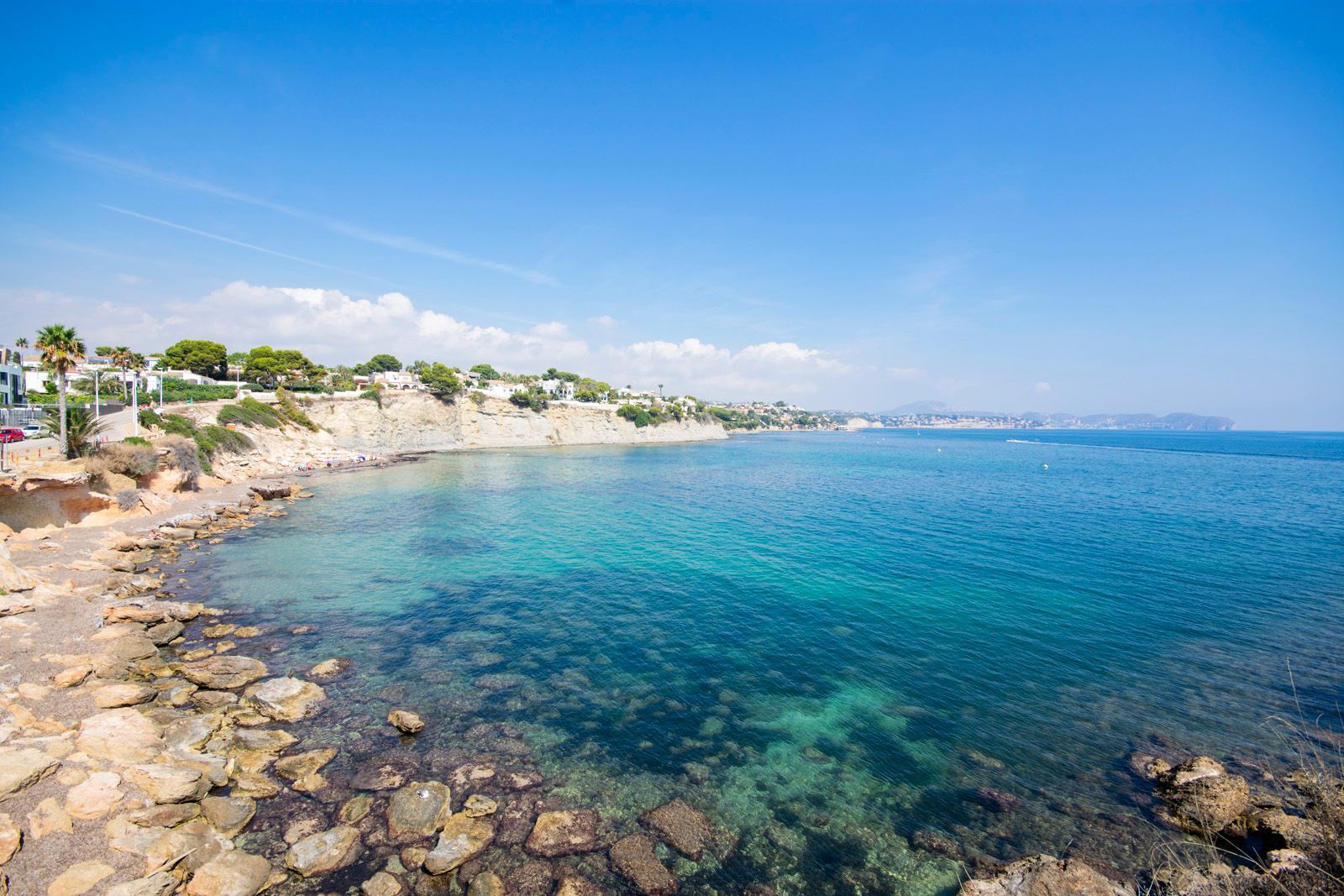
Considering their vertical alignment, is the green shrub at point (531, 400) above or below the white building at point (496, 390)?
below

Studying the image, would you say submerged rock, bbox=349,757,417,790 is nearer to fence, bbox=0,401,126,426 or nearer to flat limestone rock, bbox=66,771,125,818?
flat limestone rock, bbox=66,771,125,818

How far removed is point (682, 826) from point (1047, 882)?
20.5 ft

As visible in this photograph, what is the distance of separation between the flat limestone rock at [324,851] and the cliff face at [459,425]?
84.3 metres

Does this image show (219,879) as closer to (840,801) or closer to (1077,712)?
(840,801)

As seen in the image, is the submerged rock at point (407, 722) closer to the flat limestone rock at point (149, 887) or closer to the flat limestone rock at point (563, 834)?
the flat limestone rock at point (563, 834)

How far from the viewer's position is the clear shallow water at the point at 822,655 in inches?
440

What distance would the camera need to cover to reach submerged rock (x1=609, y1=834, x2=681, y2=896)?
9.09 metres

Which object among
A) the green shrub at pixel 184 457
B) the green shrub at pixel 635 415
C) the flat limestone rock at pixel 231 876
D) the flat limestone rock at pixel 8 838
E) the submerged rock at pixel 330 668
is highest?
the green shrub at pixel 635 415

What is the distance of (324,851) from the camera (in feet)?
30.5

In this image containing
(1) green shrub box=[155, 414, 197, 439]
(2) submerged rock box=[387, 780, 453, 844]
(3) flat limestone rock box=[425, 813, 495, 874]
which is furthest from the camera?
(1) green shrub box=[155, 414, 197, 439]

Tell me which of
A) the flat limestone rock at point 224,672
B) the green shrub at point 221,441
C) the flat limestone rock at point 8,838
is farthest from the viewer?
the green shrub at point 221,441

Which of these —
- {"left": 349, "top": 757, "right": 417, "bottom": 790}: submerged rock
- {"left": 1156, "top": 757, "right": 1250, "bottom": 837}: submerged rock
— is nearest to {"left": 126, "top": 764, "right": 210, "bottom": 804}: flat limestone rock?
{"left": 349, "top": 757, "right": 417, "bottom": 790}: submerged rock

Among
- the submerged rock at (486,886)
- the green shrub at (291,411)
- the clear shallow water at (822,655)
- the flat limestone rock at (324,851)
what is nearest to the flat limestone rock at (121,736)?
the clear shallow water at (822,655)

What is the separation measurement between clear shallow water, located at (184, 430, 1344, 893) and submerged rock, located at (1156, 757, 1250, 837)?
0.67 m
